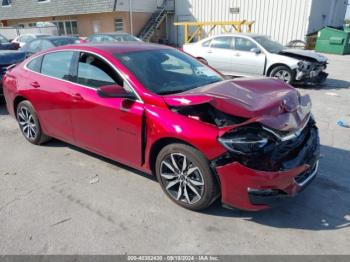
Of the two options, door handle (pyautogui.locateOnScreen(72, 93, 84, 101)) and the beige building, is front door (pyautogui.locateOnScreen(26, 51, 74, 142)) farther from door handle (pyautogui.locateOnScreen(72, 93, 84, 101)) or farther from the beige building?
the beige building

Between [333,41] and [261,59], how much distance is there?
11.4 m

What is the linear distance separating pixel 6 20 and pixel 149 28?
16798 mm

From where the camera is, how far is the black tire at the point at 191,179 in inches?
115

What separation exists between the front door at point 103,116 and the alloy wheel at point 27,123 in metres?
1.16

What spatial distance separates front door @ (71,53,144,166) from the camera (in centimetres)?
341

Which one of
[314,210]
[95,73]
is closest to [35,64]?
[95,73]

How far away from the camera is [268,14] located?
68.2ft

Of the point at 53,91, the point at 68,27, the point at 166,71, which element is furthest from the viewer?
the point at 68,27

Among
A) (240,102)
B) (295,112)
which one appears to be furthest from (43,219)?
(295,112)

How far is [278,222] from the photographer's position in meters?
3.05

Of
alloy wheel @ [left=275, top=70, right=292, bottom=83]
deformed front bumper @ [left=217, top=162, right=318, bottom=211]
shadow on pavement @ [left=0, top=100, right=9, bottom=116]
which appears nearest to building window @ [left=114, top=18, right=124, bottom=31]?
shadow on pavement @ [left=0, top=100, right=9, bottom=116]

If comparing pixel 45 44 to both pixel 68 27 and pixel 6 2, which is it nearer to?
pixel 68 27

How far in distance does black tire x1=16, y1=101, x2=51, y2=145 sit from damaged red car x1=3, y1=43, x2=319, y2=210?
35cm

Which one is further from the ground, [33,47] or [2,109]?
[33,47]
